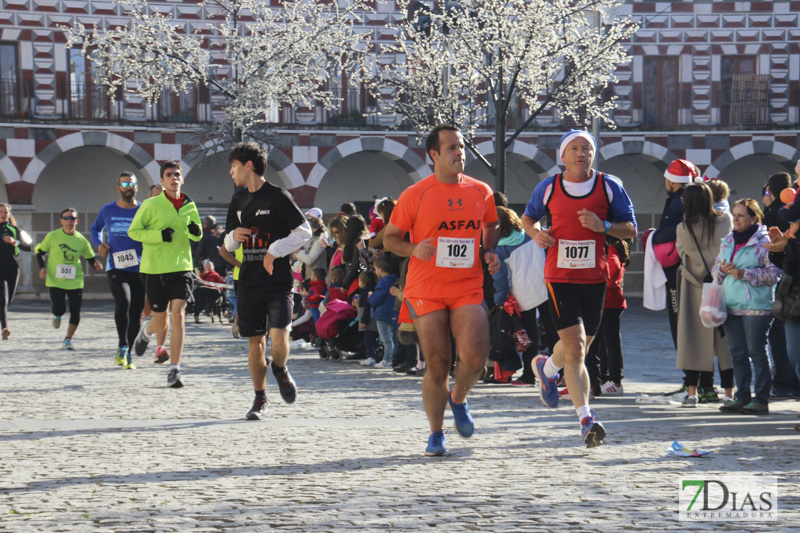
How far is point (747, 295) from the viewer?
388 inches

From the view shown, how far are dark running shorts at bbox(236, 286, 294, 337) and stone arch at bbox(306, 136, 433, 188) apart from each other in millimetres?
26884

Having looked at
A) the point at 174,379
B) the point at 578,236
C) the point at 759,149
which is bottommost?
the point at 174,379

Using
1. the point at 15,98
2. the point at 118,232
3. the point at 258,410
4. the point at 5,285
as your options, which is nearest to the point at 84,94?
the point at 15,98

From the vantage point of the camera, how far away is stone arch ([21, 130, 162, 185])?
34.1 m

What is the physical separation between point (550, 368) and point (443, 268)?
1.46 m

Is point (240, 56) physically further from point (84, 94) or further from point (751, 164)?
point (751, 164)

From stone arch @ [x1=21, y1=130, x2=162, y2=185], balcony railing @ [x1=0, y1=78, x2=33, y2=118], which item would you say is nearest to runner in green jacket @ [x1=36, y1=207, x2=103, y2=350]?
stone arch @ [x1=21, y1=130, x2=162, y2=185]

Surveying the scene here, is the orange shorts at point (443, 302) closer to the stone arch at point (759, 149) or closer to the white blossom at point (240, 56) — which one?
the white blossom at point (240, 56)

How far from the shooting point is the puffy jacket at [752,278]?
9.78 m

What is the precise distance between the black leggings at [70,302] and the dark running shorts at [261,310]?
8247 mm

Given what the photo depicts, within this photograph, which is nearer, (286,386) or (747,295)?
(286,386)

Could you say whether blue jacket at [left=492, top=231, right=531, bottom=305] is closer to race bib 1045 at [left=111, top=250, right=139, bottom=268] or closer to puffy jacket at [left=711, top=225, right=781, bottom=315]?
puffy jacket at [left=711, top=225, right=781, bottom=315]

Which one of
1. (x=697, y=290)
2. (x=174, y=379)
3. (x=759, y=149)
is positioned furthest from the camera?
(x=759, y=149)

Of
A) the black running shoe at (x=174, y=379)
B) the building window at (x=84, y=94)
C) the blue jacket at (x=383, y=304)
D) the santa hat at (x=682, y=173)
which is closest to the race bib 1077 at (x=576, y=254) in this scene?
the santa hat at (x=682, y=173)
